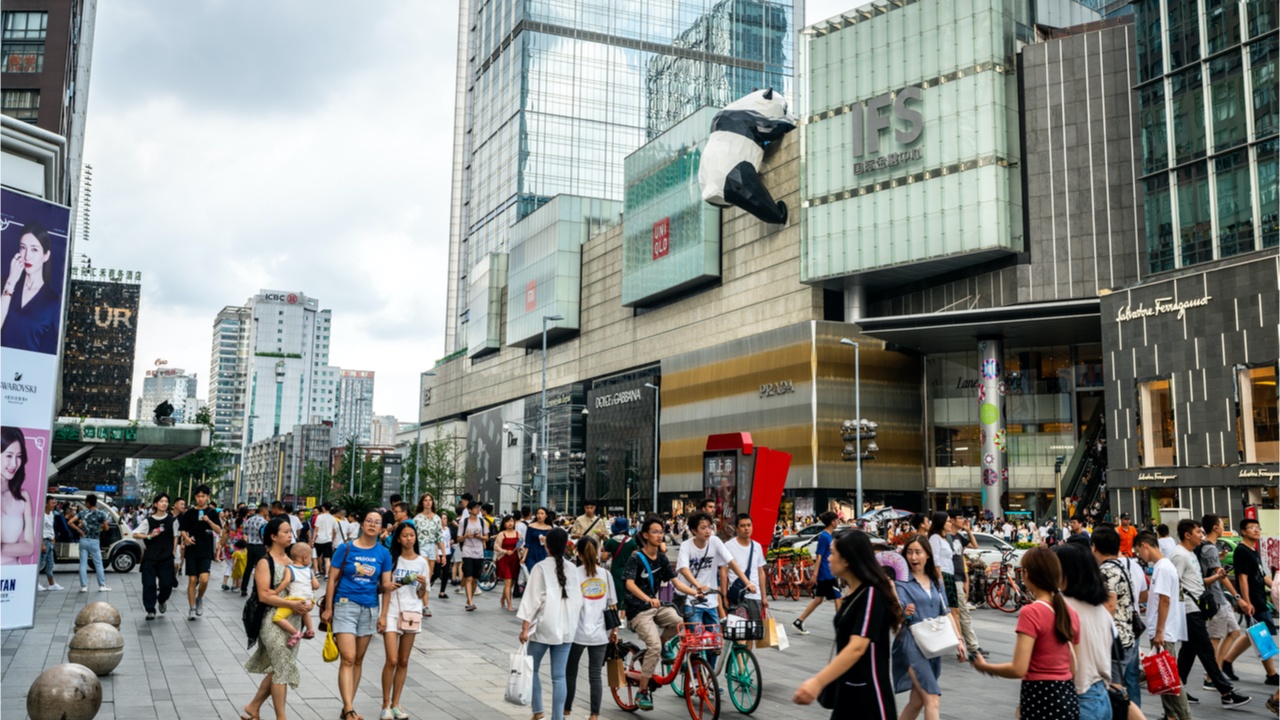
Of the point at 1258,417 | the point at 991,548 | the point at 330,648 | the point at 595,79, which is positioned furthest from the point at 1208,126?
the point at 595,79

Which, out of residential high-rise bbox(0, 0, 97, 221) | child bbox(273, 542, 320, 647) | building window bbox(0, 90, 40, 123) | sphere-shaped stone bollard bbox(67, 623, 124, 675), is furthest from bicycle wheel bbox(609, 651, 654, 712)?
building window bbox(0, 90, 40, 123)

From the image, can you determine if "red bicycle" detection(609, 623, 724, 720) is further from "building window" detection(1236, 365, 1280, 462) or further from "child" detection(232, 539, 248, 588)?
"building window" detection(1236, 365, 1280, 462)

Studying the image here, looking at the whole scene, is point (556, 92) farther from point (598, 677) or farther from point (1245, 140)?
point (598, 677)

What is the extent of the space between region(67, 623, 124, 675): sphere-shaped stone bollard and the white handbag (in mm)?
8621

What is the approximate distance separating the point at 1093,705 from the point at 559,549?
415 cm

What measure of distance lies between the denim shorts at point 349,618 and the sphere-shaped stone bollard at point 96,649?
3440mm

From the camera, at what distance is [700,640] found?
32.1 feet

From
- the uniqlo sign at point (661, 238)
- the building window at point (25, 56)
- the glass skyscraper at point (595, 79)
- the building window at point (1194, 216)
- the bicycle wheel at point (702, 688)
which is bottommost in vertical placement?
the bicycle wheel at point (702, 688)

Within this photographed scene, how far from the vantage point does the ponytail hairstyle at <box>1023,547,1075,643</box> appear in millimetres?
5648

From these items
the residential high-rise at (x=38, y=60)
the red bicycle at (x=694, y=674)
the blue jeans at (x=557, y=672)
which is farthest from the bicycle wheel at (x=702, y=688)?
the residential high-rise at (x=38, y=60)

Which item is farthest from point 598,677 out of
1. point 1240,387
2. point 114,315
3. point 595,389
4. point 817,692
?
point 114,315

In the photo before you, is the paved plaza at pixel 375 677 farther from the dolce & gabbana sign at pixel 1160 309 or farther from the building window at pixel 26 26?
the building window at pixel 26 26

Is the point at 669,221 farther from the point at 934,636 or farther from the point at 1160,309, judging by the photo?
the point at 934,636

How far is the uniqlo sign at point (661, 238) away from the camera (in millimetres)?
76625
